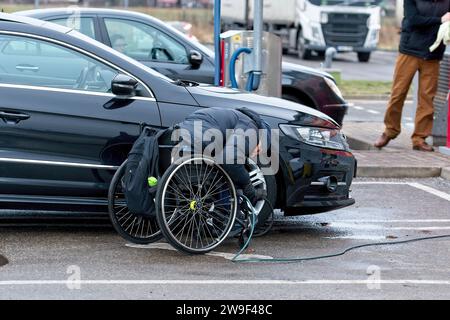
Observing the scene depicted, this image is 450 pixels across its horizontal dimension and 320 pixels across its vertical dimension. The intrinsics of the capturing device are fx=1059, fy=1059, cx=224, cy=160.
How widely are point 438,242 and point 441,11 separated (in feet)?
14.7

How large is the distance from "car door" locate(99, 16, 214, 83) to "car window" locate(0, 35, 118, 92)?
155 inches

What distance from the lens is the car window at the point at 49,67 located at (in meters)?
7.88

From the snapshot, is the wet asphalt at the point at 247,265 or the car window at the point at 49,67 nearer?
the wet asphalt at the point at 247,265

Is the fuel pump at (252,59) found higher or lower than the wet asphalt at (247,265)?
higher

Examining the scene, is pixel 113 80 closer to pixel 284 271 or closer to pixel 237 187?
pixel 237 187

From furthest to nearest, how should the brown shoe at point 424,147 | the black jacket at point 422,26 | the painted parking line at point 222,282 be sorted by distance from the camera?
the brown shoe at point 424,147 → the black jacket at point 422,26 → the painted parking line at point 222,282

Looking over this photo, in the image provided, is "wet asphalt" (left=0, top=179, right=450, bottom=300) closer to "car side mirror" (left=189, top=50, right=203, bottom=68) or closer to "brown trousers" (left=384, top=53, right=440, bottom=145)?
"car side mirror" (left=189, top=50, right=203, bottom=68)

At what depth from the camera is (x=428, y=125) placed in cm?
1249

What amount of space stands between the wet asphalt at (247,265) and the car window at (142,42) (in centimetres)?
351

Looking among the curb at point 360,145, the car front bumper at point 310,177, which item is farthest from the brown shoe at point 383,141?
the car front bumper at point 310,177

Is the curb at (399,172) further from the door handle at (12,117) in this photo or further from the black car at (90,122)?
the door handle at (12,117)

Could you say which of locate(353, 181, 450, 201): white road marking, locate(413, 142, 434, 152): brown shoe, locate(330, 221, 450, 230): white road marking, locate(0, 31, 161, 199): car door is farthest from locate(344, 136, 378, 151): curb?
locate(0, 31, 161, 199): car door

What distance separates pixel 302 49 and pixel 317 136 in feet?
76.7
